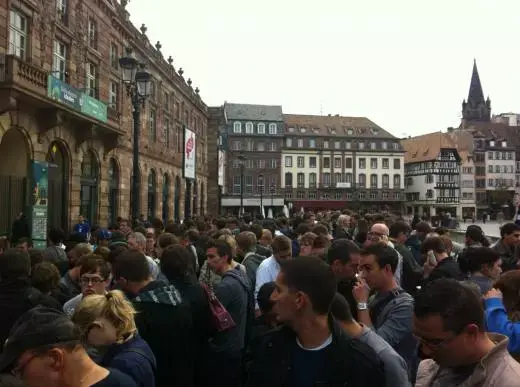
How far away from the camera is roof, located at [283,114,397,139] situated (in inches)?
3393

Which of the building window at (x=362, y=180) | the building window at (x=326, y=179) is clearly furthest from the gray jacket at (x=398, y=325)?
the building window at (x=362, y=180)

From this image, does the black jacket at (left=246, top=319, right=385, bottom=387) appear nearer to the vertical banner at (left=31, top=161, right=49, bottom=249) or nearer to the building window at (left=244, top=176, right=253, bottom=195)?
the vertical banner at (left=31, top=161, right=49, bottom=249)

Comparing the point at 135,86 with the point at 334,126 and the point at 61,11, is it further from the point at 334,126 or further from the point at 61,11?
the point at 334,126

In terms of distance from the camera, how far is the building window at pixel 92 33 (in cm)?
2348

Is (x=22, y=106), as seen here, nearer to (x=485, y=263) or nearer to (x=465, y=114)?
(x=485, y=263)

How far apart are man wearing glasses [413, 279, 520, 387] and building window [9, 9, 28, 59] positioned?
A: 17701 millimetres

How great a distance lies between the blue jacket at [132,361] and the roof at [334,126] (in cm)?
8220

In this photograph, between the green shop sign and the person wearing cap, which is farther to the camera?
the green shop sign

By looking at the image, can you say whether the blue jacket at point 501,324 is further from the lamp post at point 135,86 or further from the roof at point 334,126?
the roof at point 334,126

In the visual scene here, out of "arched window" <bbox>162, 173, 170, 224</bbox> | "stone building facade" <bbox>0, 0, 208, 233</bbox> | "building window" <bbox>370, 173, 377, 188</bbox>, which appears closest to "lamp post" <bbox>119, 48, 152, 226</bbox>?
"stone building facade" <bbox>0, 0, 208, 233</bbox>

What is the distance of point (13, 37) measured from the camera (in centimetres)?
1733

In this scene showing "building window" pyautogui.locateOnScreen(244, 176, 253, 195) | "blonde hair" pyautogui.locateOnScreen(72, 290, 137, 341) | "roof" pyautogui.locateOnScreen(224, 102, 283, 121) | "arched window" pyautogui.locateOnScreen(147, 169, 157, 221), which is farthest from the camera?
"roof" pyautogui.locateOnScreen(224, 102, 283, 121)

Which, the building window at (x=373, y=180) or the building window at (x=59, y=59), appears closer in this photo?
the building window at (x=59, y=59)

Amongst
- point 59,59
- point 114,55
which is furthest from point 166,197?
point 59,59
